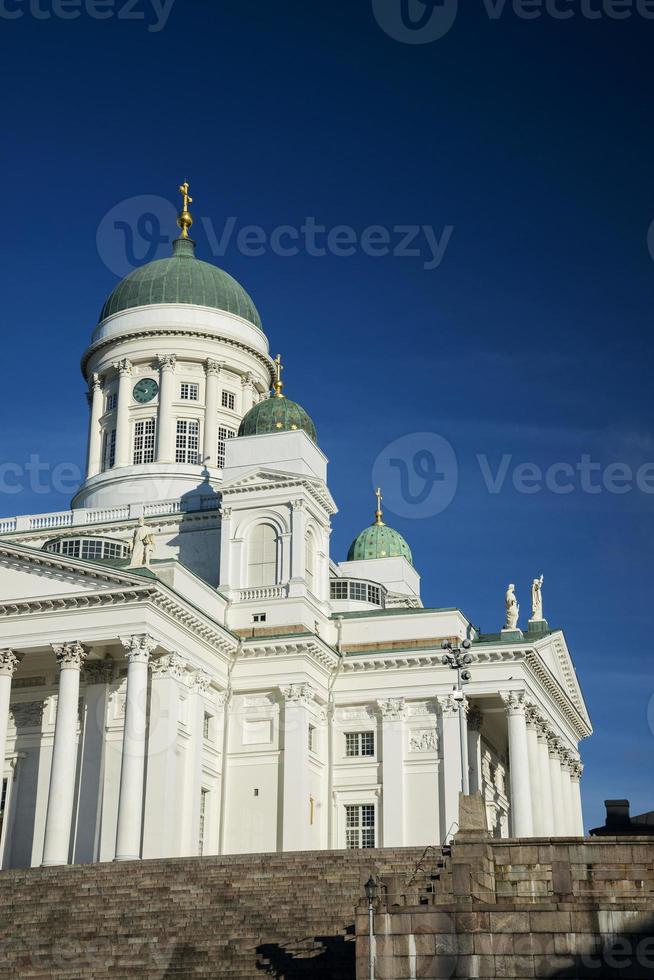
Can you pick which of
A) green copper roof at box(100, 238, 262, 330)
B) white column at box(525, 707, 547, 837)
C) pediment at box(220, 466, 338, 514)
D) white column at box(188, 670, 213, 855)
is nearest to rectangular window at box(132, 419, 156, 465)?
green copper roof at box(100, 238, 262, 330)

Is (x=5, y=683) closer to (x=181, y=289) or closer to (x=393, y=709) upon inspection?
(x=393, y=709)

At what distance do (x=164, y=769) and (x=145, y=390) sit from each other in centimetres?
2485

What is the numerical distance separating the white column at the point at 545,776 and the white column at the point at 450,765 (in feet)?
17.4

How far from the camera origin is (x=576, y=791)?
6488 centimetres

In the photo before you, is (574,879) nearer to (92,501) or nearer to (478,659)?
(478,659)

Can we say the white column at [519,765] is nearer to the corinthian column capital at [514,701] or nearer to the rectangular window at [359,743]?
the corinthian column capital at [514,701]

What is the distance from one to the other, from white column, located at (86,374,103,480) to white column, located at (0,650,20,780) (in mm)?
20131

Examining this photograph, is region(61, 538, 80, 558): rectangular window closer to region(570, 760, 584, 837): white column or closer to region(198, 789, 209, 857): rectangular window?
region(198, 789, 209, 857): rectangular window

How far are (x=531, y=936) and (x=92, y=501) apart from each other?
41.3m

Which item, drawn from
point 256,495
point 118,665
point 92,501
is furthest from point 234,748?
point 92,501

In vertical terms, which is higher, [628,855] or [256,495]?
[256,495]

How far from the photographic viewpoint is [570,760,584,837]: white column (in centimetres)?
6391

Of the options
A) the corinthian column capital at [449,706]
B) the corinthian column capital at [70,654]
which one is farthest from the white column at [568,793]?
the corinthian column capital at [70,654]

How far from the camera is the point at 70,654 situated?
44.1 m
